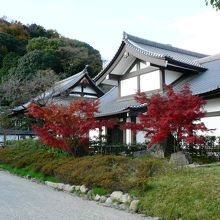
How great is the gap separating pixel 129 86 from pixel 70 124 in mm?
8081

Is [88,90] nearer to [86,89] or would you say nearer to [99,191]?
[86,89]

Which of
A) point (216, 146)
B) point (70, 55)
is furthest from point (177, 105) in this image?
point (70, 55)

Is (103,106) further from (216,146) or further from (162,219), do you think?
(162,219)

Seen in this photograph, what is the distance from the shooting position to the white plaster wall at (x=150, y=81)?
844 inches

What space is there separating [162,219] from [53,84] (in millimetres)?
27535

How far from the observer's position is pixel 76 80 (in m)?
38.1

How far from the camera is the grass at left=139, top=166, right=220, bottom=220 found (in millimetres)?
7754

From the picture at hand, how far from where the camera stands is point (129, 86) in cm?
2359

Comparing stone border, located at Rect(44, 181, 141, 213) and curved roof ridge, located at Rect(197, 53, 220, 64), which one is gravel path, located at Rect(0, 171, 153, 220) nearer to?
stone border, located at Rect(44, 181, 141, 213)

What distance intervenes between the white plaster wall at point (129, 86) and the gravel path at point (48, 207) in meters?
11.6

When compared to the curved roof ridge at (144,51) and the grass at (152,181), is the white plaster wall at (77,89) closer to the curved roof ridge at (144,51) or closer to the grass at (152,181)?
the curved roof ridge at (144,51)

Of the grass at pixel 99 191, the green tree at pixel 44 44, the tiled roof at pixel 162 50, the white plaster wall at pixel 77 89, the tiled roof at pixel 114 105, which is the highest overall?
the green tree at pixel 44 44

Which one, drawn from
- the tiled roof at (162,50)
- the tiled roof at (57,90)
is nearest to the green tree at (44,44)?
the tiled roof at (57,90)

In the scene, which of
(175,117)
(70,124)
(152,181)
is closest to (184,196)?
(152,181)
